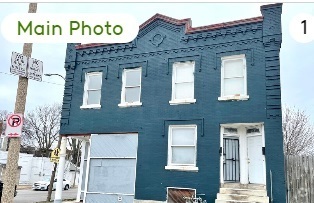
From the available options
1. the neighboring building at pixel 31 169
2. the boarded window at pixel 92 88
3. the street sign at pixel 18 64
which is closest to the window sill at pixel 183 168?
the boarded window at pixel 92 88

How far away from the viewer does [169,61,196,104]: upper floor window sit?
14.9 m

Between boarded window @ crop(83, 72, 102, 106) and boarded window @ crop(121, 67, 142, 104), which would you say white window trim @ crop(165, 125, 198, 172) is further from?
boarded window @ crop(83, 72, 102, 106)

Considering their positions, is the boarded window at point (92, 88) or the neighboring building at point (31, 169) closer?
the boarded window at point (92, 88)

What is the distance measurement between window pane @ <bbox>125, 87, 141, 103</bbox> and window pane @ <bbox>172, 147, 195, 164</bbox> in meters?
3.09

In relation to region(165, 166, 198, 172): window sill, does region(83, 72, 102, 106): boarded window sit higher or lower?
higher

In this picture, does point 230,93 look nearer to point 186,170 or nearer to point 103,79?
point 186,170

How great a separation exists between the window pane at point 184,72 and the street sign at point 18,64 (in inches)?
313

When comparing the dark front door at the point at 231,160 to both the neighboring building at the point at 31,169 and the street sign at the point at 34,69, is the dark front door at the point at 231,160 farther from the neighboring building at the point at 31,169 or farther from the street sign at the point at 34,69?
the neighboring building at the point at 31,169

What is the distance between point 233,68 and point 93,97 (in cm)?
701

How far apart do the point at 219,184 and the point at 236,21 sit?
22.3ft

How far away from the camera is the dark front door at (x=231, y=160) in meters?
13.8

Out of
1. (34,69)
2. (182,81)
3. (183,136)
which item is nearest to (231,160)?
(183,136)

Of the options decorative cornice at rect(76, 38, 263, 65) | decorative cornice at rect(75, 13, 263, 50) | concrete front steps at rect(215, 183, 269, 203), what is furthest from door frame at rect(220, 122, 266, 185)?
decorative cornice at rect(75, 13, 263, 50)

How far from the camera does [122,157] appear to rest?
15328 millimetres
